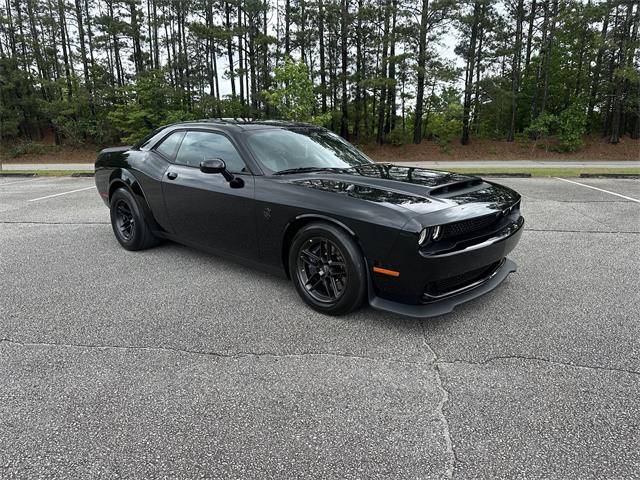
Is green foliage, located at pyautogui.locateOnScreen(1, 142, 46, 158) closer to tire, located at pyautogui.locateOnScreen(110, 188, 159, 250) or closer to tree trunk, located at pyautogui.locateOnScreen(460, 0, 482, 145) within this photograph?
tire, located at pyautogui.locateOnScreen(110, 188, 159, 250)

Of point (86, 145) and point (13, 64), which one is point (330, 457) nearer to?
point (86, 145)

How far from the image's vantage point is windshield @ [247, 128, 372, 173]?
362 cm

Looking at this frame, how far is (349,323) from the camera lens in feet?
9.85

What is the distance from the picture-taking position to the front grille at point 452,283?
2727 millimetres

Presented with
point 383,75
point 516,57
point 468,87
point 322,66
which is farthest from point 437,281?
point 516,57

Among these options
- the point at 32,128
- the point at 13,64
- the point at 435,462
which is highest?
the point at 13,64

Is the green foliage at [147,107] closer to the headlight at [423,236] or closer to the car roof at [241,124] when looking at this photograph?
the car roof at [241,124]

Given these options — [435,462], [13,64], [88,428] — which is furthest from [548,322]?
[13,64]

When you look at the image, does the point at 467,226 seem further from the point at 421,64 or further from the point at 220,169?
the point at 421,64

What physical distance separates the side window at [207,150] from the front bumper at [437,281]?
169 cm

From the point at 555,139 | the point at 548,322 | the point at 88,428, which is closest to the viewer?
the point at 88,428

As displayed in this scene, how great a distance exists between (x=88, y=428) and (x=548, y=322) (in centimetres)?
303

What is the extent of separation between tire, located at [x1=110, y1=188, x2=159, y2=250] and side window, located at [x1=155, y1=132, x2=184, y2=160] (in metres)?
0.69

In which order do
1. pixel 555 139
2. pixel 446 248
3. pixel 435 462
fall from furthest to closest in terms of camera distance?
pixel 555 139 → pixel 446 248 → pixel 435 462
